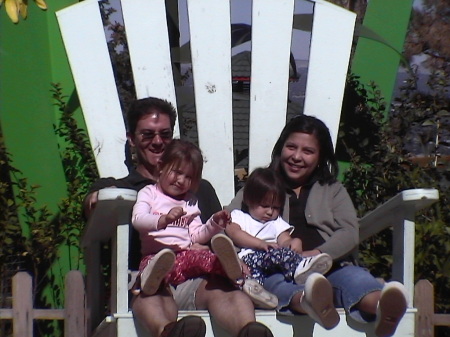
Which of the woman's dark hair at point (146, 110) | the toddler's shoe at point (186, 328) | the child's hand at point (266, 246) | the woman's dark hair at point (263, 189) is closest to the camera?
the toddler's shoe at point (186, 328)

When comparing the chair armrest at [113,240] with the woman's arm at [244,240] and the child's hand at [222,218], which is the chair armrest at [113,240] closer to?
the child's hand at [222,218]

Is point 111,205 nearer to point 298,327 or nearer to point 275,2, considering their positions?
point 298,327

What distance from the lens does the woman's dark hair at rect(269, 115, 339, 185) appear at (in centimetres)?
322

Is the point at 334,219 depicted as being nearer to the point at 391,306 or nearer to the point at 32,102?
the point at 391,306

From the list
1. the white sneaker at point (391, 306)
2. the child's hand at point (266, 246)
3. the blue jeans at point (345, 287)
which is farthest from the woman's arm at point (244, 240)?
the white sneaker at point (391, 306)

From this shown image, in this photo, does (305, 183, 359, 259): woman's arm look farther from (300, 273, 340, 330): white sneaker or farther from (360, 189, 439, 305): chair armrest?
(300, 273, 340, 330): white sneaker

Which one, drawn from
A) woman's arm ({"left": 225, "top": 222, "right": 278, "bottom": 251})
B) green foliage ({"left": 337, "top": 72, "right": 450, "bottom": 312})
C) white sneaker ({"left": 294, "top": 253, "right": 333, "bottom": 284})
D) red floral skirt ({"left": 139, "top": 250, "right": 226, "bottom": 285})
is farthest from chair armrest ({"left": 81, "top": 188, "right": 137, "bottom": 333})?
green foliage ({"left": 337, "top": 72, "right": 450, "bottom": 312})

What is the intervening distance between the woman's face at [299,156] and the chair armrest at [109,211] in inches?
25.2

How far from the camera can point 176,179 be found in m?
2.87

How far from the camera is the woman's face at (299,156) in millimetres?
3184

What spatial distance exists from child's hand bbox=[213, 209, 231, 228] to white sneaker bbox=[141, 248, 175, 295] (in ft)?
0.87

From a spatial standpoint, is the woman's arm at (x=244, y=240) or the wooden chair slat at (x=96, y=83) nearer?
the woman's arm at (x=244, y=240)

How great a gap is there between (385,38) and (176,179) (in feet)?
4.53

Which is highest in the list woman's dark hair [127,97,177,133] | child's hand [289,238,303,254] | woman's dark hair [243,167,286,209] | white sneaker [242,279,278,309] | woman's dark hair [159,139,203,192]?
woman's dark hair [127,97,177,133]
